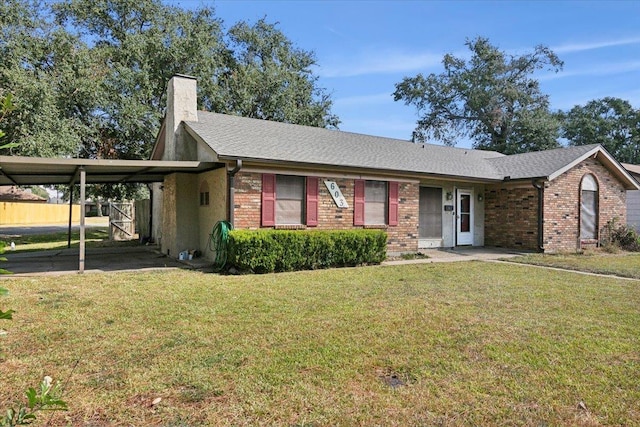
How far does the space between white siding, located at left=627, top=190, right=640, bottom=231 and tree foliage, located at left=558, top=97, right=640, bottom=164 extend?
71.5 feet

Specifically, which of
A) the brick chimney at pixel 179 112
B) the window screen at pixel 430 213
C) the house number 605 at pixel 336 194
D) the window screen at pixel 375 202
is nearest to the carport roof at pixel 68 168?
the brick chimney at pixel 179 112

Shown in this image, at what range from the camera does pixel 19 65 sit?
51.2 feet

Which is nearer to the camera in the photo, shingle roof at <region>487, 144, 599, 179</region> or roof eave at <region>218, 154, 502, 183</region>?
roof eave at <region>218, 154, 502, 183</region>

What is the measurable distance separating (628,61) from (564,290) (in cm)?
2077

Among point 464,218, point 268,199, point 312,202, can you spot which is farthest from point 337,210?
point 464,218

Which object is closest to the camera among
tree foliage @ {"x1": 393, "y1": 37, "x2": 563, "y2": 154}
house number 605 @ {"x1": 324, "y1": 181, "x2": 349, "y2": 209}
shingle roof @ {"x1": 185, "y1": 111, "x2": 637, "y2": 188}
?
shingle roof @ {"x1": 185, "y1": 111, "x2": 637, "y2": 188}

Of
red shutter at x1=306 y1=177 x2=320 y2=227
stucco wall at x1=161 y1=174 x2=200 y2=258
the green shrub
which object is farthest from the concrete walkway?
stucco wall at x1=161 y1=174 x2=200 y2=258

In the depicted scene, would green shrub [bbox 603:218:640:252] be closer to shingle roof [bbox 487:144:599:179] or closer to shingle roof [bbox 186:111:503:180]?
shingle roof [bbox 487:144:599:179]

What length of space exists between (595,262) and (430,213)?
5.02 m

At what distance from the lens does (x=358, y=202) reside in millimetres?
11602

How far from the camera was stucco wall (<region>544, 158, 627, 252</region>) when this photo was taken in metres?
13.7

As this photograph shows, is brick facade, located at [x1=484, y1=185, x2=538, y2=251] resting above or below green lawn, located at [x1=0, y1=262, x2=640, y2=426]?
above

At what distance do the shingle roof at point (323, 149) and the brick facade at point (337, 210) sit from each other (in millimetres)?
650

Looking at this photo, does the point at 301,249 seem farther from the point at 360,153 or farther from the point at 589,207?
the point at 589,207
